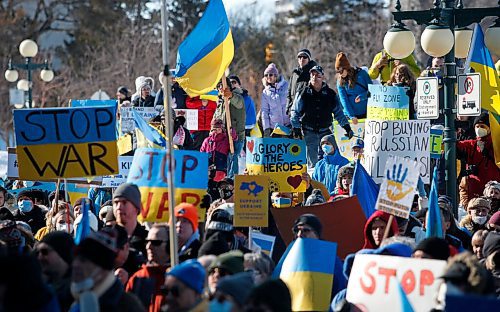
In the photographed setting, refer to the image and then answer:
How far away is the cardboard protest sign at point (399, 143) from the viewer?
15531 millimetres

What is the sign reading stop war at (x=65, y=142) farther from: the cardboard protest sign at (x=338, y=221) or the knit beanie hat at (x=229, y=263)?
the knit beanie hat at (x=229, y=263)

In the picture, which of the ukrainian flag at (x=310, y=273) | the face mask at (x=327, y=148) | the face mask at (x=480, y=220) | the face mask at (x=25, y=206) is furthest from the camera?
the face mask at (x=327, y=148)

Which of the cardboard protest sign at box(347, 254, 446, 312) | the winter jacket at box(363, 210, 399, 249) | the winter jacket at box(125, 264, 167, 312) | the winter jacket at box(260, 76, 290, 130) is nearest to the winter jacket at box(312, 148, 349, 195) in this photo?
the winter jacket at box(260, 76, 290, 130)

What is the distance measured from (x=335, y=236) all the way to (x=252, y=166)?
323cm

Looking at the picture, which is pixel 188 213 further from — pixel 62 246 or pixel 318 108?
pixel 318 108

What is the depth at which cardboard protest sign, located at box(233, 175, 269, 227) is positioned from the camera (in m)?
12.9

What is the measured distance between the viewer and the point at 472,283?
818 centimetres

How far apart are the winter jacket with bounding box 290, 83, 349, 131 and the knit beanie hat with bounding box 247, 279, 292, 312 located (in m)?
10.6

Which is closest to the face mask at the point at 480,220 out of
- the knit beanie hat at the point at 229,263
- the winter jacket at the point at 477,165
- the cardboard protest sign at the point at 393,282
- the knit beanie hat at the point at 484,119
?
the winter jacket at the point at 477,165

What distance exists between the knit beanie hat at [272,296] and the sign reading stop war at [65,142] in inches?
182

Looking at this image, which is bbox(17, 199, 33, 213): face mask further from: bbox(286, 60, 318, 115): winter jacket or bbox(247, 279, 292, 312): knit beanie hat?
bbox(247, 279, 292, 312): knit beanie hat

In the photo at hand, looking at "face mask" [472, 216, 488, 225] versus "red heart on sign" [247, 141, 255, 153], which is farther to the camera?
"red heart on sign" [247, 141, 255, 153]

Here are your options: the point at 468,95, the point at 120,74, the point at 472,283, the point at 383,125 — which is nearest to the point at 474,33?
the point at 468,95

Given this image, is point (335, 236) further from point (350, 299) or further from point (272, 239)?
point (350, 299)
